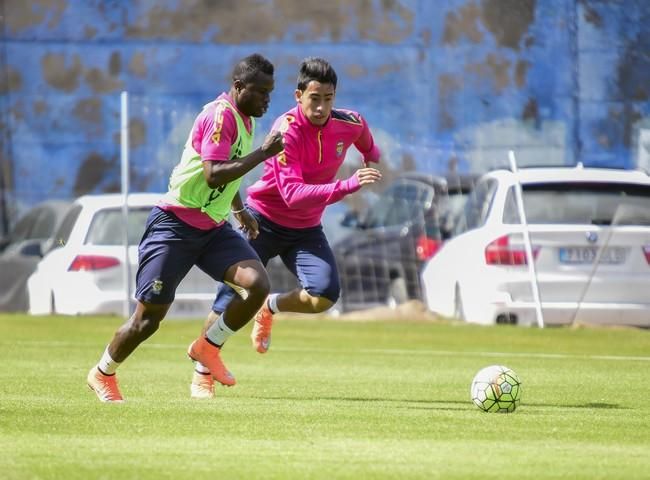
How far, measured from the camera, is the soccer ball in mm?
9797

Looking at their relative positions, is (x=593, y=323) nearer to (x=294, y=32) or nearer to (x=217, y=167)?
(x=294, y=32)

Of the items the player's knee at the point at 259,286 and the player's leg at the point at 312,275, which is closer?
the player's knee at the point at 259,286

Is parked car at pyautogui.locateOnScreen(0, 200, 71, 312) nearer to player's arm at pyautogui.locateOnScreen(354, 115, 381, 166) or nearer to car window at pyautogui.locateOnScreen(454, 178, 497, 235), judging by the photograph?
car window at pyautogui.locateOnScreen(454, 178, 497, 235)

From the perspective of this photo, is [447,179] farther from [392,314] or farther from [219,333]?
[219,333]

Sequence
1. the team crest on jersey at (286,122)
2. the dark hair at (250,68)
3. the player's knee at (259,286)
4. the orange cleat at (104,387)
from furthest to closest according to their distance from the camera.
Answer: the team crest on jersey at (286,122)
the player's knee at (259,286)
the orange cleat at (104,387)
the dark hair at (250,68)

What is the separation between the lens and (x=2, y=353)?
14.8 m

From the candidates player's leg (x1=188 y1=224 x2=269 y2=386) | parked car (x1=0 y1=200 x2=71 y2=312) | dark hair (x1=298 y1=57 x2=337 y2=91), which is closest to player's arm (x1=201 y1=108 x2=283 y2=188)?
player's leg (x1=188 y1=224 x2=269 y2=386)

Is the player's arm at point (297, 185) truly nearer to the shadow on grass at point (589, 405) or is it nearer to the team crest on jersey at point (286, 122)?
the team crest on jersey at point (286, 122)

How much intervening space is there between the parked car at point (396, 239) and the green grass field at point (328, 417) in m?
4.37

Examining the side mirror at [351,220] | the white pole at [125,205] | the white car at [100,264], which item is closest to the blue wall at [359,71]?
the side mirror at [351,220]

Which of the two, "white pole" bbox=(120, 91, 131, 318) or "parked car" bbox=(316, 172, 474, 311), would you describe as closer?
"white pole" bbox=(120, 91, 131, 318)

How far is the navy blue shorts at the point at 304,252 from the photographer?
456 inches

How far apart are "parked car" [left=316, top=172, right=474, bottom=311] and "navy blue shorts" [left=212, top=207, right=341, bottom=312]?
8.98 meters

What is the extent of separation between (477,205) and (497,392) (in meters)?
9.67
